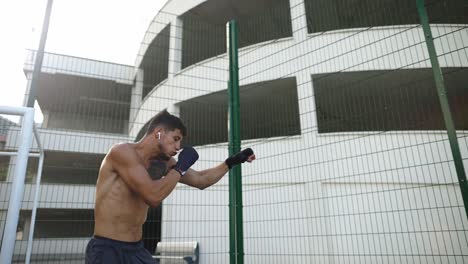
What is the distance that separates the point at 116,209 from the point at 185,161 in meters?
0.53

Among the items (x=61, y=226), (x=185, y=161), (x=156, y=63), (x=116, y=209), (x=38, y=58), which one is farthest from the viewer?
(x=61, y=226)

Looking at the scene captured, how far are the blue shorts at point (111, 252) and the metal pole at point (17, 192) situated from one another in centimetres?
120

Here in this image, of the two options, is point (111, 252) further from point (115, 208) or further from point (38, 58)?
point (38, 58)

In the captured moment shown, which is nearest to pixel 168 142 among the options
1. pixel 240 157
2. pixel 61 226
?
pixel 240 157

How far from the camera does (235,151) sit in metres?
3.23

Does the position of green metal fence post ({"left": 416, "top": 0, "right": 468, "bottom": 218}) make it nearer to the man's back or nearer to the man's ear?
the man's ear

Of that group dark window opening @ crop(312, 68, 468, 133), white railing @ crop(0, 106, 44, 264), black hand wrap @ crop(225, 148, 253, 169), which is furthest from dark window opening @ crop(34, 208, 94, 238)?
black hand wrap @ crop(225, 148, 253, 169)

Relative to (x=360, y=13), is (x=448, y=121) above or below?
below

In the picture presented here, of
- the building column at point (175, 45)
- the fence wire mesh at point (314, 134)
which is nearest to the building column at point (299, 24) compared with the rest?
the fence wire mesh at point (314, 134)

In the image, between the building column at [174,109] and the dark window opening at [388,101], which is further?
the building column at [174,109]

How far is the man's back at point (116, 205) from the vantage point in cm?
202

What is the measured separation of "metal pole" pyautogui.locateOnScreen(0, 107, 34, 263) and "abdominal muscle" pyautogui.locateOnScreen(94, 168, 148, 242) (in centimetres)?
123

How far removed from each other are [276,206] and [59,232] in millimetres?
12900

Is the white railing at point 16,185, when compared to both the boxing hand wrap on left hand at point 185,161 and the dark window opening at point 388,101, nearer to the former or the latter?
the boxing hand wrap on left hand at point 185,161
